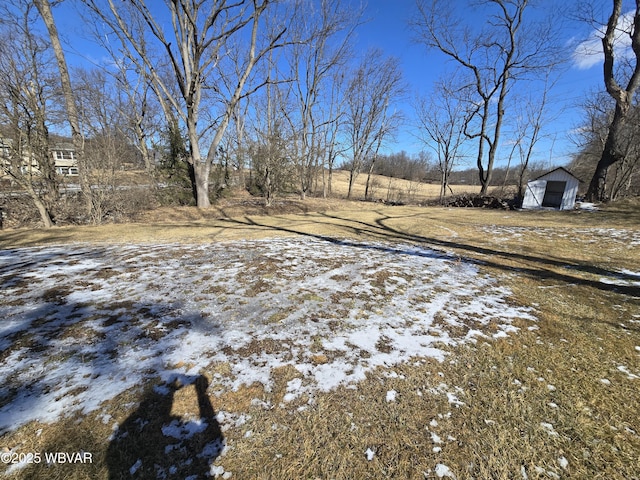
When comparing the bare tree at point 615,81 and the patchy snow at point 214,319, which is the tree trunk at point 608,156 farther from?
the patchy snow at point 214,319

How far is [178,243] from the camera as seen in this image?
660 centimetres

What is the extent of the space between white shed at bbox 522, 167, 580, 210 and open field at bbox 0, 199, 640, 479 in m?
14.7

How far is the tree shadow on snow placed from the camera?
1412mm

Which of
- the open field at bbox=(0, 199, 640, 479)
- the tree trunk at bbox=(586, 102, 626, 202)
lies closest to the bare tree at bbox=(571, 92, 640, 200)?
the tree trunk at bbox=(586, 102, 626, 202)

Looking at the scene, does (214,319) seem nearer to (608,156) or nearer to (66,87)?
(66,87)

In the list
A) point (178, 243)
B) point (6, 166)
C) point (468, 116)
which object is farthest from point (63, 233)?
point (468, 116)

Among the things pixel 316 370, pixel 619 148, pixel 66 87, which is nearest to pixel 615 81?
pixel 619 148

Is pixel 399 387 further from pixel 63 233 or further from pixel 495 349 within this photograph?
pixel 63 233

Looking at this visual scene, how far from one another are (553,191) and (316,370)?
24.0 metres

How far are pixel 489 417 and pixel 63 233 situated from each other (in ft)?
35.9

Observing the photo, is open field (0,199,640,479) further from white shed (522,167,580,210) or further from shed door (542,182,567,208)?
shed door (542,182,567,208)

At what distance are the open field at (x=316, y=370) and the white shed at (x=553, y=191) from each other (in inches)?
579

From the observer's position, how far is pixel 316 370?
2219 mm

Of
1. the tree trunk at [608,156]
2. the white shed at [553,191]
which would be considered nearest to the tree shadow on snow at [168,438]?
the white shed at [553,191]
